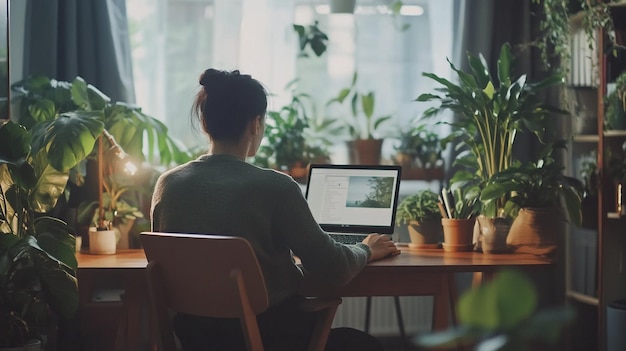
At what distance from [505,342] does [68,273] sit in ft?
6.92

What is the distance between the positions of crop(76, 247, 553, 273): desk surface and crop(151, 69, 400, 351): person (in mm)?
258

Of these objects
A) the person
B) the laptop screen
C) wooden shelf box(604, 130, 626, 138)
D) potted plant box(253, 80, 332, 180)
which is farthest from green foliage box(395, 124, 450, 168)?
the person

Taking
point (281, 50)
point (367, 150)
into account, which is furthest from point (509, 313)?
point (281, 50)

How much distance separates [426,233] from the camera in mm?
2941

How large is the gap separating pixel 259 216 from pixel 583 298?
2.06 metres

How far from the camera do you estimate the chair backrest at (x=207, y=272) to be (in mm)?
1872

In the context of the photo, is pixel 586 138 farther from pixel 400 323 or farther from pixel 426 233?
pixel 400 323

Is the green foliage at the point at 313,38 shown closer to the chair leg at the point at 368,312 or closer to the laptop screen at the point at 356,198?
the laptop screen at the point at 356,198

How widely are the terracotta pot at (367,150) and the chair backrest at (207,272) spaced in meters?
1.89

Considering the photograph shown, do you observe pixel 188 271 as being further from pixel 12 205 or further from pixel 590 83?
pixel 590 83

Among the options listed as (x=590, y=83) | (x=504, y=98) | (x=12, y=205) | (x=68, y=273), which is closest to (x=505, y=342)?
(x=68, y=273)

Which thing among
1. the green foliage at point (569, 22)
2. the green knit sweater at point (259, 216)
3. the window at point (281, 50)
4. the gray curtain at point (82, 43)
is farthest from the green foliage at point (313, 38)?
the green knit sweater at point (259, 216)

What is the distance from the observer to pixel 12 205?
2.55m

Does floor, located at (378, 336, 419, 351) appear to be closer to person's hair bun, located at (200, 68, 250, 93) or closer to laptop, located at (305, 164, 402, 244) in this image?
laptop, located at (305, 164, 402, 244)
